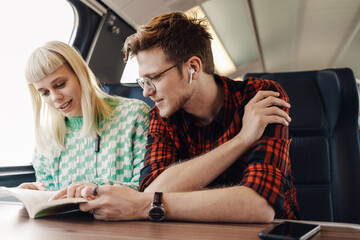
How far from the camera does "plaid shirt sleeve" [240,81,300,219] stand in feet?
3.04

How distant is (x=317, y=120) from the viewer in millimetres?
1568

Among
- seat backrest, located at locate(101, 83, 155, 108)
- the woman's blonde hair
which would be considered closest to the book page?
the woman's blonde hair

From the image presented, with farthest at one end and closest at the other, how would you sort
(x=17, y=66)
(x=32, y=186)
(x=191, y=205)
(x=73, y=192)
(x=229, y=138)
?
(x=17, y=66), (x=32, y=186), (x=229, y=138), (x=73, y=192), (x=191, y=205)

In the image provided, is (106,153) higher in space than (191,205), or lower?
higher

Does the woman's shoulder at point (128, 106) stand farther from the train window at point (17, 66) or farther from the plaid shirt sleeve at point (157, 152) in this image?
the train window at point (17, 66)

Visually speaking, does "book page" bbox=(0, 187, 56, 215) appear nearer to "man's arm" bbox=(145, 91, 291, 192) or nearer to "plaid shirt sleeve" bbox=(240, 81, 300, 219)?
"man's arm" bbox=(145, 91, 291, 192)

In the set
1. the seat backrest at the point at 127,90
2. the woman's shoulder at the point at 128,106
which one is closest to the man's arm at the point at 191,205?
the woman's shoulder at the point at 128,106

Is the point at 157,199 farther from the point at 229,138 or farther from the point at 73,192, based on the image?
the point at 229,138

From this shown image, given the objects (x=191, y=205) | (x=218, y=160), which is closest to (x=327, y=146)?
(x=218, y=160)

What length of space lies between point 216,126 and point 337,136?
63 cm

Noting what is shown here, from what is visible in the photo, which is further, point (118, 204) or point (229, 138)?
point (229, 138)

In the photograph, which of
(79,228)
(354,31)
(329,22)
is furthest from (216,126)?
(354,31)

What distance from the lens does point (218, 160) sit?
3.58 feet

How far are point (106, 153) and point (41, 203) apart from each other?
65 centimetres
